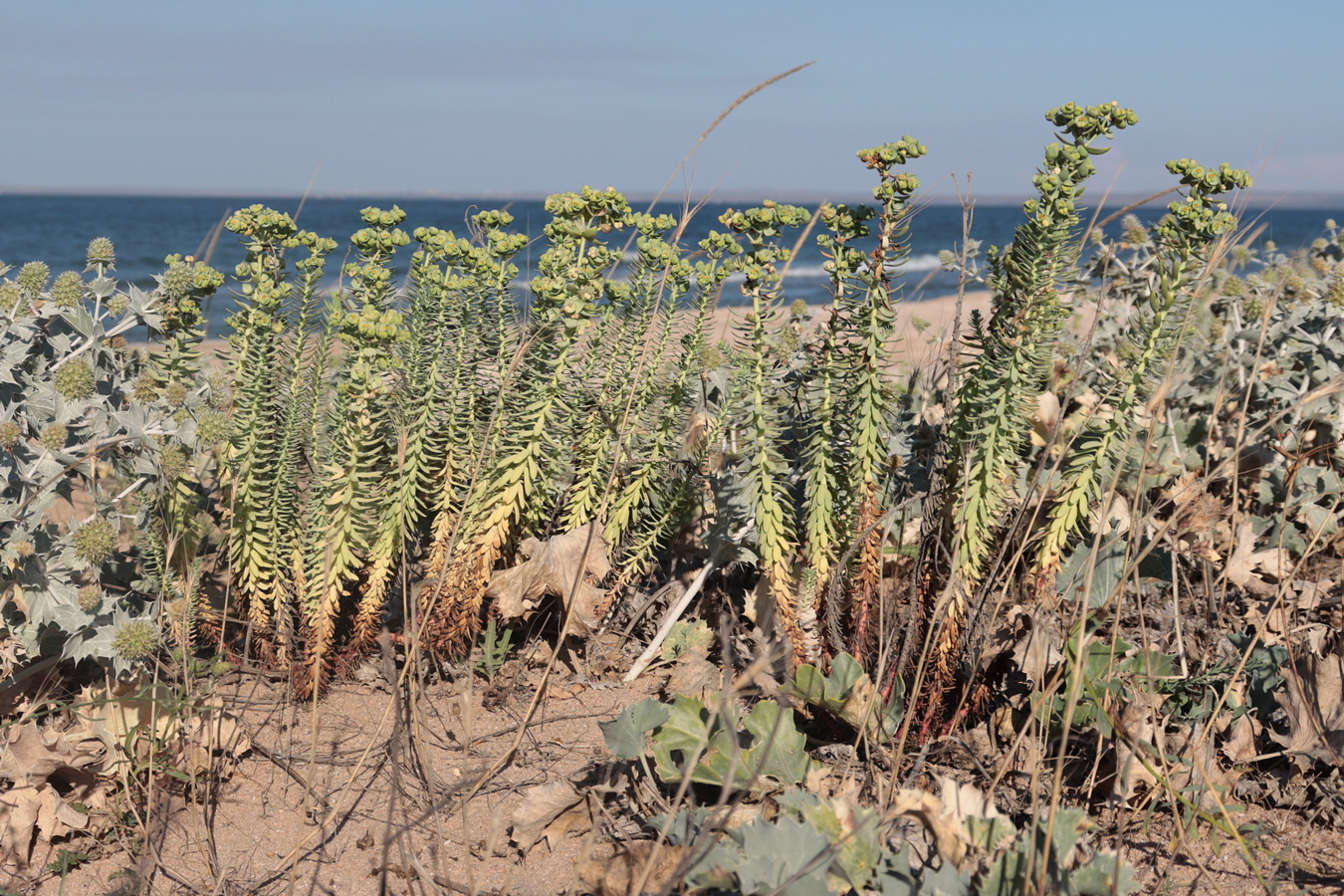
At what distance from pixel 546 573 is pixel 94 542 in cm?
105

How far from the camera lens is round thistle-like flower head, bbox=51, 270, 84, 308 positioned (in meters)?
2.49

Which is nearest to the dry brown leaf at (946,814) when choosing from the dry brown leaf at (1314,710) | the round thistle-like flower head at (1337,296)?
the dry brown leaf at (1314,710)

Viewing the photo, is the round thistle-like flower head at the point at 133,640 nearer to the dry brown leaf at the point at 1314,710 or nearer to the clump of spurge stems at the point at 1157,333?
the clump of spurge stems at the point at 1157,333

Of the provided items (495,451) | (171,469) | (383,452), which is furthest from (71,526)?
(495,451)

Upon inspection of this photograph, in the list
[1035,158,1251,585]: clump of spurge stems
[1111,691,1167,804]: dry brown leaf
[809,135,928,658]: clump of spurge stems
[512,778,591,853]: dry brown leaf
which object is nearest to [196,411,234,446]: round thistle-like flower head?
Result: [512,778,591,853]: dry brown leaf

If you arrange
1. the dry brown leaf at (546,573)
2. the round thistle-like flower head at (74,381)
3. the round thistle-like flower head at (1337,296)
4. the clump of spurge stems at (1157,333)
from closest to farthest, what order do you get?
the clump of spurge stems at (1157,333), the round thistle-like flower head at (74,381), the dry brown leaf at (546,573), the round thistle-like flower head at (1337,296)

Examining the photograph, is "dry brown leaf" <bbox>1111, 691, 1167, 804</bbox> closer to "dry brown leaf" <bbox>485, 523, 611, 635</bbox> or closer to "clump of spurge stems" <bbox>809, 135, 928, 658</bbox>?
"clump of spurge stems" <bbox>809, 135, 928, 658</bbox>

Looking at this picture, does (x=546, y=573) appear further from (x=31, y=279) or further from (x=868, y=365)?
(x=31, y=279)

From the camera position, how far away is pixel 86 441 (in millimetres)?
2434

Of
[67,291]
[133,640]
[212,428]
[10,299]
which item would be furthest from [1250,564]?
[10,299]

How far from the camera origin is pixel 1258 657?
235cm

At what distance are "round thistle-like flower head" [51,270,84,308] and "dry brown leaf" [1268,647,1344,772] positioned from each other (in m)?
2.98

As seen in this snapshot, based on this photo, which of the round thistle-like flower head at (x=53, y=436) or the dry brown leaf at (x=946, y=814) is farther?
the round thistle-like flower head at (x=53, y=436)

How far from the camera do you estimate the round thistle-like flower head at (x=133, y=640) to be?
90.9 inches
